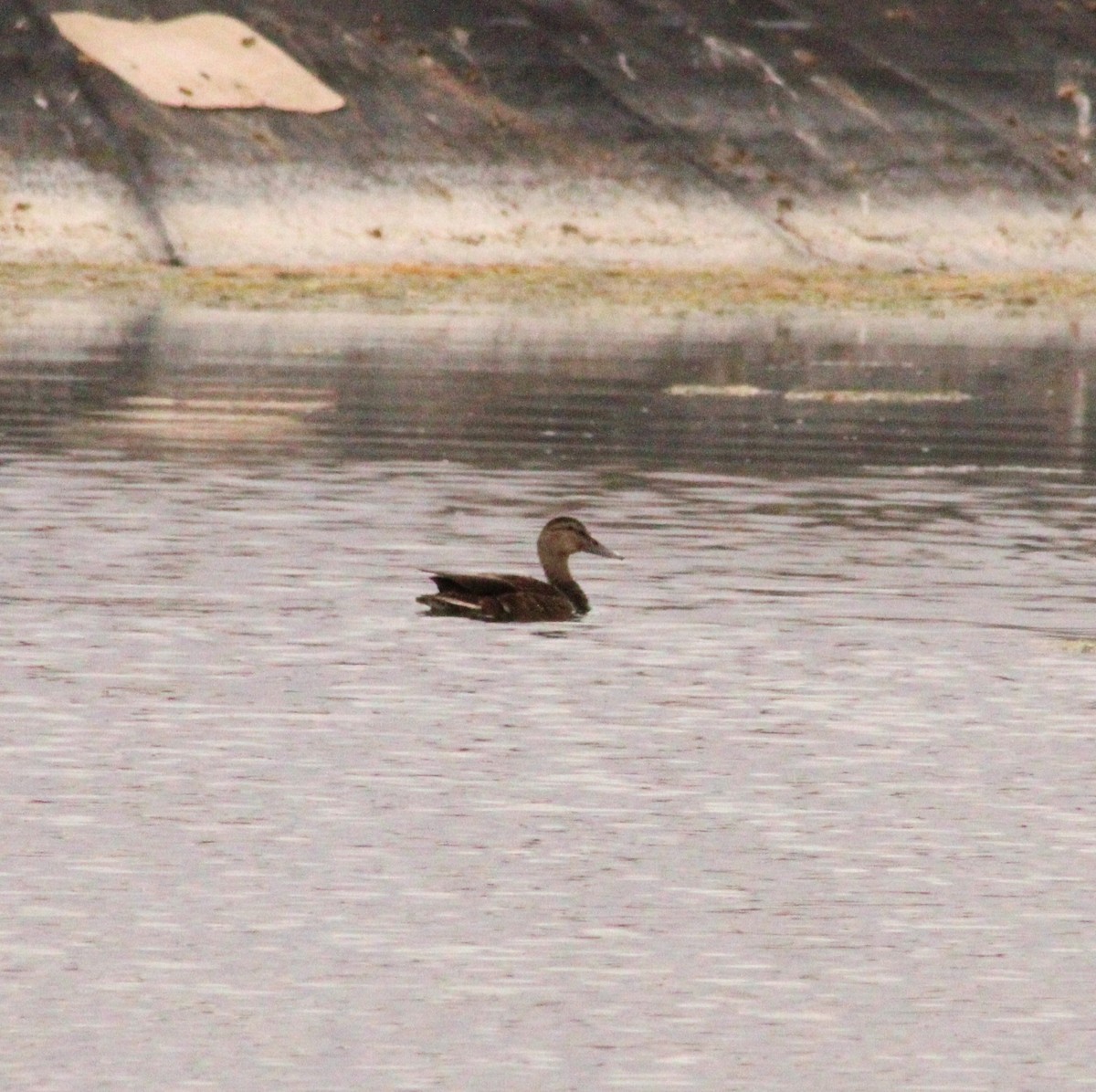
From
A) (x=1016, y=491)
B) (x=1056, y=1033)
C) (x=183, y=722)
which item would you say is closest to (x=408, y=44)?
(x=1016, y=491)

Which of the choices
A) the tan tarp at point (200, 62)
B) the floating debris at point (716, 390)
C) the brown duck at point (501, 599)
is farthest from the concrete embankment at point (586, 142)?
the brown duck at point (501, 599)

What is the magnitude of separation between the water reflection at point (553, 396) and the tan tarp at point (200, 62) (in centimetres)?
2809

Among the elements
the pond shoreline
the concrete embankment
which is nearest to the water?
the pond shoreline

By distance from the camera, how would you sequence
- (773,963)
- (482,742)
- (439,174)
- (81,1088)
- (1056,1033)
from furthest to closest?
(439,174) → (482,742) → (773,963) → (1056,1033) → (81,1088)

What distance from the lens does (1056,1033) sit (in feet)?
35.7

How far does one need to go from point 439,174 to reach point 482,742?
65502 mm

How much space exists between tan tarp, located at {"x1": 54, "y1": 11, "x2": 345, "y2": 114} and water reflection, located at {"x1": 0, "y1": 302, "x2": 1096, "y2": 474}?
28.1 m

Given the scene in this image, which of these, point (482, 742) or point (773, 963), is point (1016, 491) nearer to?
point (482, 742)

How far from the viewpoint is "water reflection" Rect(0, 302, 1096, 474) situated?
107 feet

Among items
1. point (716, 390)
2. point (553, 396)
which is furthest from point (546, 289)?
point (553, 396)

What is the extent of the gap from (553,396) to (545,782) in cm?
2524

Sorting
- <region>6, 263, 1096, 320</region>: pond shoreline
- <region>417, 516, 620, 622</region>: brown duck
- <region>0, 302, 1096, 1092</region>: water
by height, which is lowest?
<region>0, 302, 1096, 1092</region>: water

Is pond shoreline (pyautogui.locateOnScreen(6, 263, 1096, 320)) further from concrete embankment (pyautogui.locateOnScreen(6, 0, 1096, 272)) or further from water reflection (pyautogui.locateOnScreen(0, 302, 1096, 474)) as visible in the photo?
water reflection (pyautogui.locateOnScreen(0, 302, 1096, 474))

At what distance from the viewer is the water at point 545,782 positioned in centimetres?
1088
